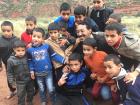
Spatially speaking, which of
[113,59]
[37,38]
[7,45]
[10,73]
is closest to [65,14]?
[37,38]

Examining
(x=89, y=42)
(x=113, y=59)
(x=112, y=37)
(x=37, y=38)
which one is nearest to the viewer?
(x=113, y=59)

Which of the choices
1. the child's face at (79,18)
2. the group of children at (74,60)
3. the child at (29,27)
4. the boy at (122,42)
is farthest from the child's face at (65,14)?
the boy at (122,42)

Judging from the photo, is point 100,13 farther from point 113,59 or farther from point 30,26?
point 113,59

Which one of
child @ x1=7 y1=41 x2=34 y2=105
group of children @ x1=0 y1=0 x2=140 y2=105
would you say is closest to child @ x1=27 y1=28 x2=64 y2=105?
group of children @ x1=0 y1=0 x2=140 y2=105

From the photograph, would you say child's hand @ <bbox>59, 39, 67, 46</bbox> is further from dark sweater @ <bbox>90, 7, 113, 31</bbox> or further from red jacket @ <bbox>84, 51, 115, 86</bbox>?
dark sweater @ <bbox>90, 7, 113, 31</bbox>

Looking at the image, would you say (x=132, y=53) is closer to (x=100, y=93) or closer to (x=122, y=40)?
(x=122, y=40)

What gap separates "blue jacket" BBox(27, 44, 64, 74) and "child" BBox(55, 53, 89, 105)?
269 millimetres

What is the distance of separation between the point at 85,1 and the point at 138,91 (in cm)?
1656

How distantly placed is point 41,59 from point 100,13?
148cm

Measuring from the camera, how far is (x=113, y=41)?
4.63 m

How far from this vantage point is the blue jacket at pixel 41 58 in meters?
5.23

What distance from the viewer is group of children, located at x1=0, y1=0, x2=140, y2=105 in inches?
183

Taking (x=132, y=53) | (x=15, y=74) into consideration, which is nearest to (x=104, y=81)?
(x=132, y=53)

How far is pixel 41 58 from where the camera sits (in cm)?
524
